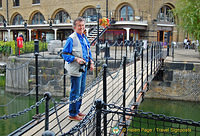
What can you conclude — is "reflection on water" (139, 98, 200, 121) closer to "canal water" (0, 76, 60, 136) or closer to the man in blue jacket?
"canal water" (0, 76, 60, 136)

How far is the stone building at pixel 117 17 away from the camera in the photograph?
77.2 feet

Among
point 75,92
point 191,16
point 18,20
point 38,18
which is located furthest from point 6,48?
point 18,20

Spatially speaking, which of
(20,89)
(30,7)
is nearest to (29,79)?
(20,89)

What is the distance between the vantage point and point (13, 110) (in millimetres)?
11758

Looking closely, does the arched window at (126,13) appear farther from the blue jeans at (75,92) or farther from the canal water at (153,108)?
the blue jeans at (75,92)

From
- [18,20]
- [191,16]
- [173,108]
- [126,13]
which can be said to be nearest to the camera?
[173,108]

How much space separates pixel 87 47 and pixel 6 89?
38.5ft

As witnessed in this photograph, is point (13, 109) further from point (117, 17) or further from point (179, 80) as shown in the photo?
point (117, 17)

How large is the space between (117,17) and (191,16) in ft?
41.2

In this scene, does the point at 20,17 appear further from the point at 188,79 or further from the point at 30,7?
the point at 188,79

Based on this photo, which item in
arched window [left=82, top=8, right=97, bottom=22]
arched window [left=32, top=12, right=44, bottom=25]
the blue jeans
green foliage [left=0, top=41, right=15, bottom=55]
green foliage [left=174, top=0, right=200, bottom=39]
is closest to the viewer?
the blue jeans

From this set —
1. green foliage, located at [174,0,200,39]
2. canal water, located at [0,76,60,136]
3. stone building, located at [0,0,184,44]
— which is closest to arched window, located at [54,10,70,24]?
stone building, located at [0,0,184,44]

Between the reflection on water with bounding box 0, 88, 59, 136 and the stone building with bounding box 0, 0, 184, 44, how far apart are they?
811 cm

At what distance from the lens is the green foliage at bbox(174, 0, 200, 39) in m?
13.3
